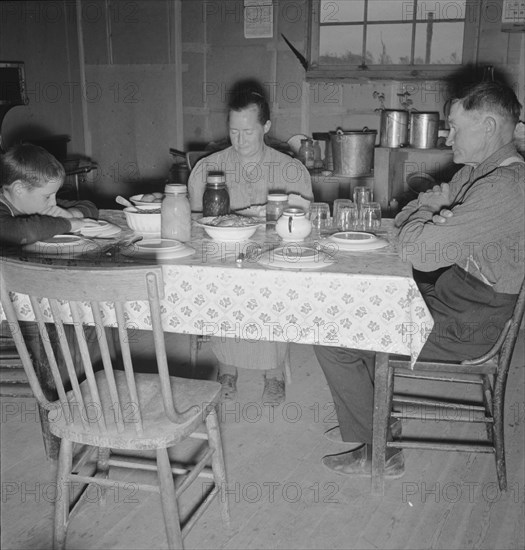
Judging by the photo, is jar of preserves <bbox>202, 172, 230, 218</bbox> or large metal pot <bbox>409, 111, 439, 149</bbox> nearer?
jar of preserves <bbox>202, 172, 230, 218</bbox>

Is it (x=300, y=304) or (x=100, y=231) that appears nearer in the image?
(x=300, y=304)

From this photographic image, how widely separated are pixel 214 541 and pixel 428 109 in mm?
3628

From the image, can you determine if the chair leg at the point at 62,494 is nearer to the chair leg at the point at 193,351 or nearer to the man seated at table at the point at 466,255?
the man seated at table at the point at 466,255

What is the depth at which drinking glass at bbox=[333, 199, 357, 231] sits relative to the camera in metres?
2.43

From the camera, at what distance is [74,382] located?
158cm

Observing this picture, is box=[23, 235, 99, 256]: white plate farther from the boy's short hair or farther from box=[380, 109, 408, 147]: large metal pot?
box=[380, 109, 408, 147]: large metal pot

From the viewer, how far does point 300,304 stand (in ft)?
5.98

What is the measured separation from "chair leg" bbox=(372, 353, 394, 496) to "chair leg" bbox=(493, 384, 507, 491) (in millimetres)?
348

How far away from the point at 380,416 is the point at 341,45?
352 centimetres

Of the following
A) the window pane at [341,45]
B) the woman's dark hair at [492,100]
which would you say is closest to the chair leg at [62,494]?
the woman's dark hair at [492,100]

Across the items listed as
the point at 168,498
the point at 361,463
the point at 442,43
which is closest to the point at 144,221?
the point at 168,498

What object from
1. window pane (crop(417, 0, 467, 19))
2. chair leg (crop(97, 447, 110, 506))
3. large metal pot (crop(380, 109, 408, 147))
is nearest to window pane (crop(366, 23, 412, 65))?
window pane (crop(417, 0, 467, 19))

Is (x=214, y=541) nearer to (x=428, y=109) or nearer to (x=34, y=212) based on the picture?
(x=34, y=212)

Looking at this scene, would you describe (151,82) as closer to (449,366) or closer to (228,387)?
(228,387)
